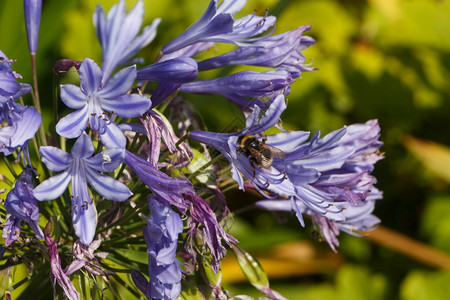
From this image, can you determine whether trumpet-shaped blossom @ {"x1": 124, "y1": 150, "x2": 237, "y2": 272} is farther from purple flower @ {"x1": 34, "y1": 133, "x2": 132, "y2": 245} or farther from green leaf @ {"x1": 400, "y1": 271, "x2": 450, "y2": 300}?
green leaf @ {"x1": 400, "y1": 271, "x2": 450, "y2": 300}

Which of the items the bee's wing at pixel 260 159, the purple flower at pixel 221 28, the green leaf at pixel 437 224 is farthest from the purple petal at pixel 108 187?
the green leaf at pixel 437 224

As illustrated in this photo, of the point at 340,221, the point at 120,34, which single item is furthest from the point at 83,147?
the point at 340,221

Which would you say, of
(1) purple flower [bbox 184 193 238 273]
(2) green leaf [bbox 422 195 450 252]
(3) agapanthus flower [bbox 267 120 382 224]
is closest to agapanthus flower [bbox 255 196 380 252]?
(3) agapanthus flower [bbox 267 120 382 224]

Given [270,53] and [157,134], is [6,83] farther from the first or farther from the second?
[270,53]

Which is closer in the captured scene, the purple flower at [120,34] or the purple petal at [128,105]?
the purple petal at [128,105]

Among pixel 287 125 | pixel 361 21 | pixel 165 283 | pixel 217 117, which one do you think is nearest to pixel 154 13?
pixel 217 117

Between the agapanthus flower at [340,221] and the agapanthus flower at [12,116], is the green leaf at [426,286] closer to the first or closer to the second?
the agapanthus flower at [340,221]
